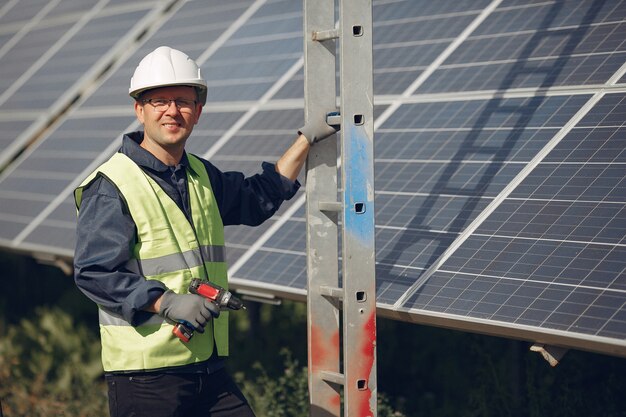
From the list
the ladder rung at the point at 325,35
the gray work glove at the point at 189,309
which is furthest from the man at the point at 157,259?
the ladder rung at the point at 325,35

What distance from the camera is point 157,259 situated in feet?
19.4

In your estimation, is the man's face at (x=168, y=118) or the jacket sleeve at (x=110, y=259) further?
the man's face at (x=168, y=118)

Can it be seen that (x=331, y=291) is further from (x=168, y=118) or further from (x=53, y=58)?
(x=53, y=58)

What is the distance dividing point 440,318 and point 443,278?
1.25 ft

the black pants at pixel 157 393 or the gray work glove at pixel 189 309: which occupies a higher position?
the gray work glove at pixel 189 309

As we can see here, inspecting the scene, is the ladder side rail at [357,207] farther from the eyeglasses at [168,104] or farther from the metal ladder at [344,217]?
the eyeglasses at [168,104]

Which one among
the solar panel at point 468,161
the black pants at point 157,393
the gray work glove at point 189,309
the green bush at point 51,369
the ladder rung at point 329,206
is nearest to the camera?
the gray work glove at point 189,309

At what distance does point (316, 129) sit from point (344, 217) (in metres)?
0.65

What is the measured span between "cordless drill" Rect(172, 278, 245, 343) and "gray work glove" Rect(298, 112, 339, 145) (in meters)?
1.06

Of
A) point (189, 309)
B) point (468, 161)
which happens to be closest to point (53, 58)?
point (468, 161)

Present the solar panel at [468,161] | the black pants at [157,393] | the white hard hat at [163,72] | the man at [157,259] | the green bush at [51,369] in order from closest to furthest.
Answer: the man at [157,259], the black pants at [157,393], the white hard hat at [163,72], the solar panel at [468,161], the green bush at [51,369]

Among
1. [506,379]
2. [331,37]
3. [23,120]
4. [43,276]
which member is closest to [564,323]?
[331,37]

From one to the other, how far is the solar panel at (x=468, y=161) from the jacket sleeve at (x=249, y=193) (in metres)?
0.89

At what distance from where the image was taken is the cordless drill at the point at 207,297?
18.8 feet
